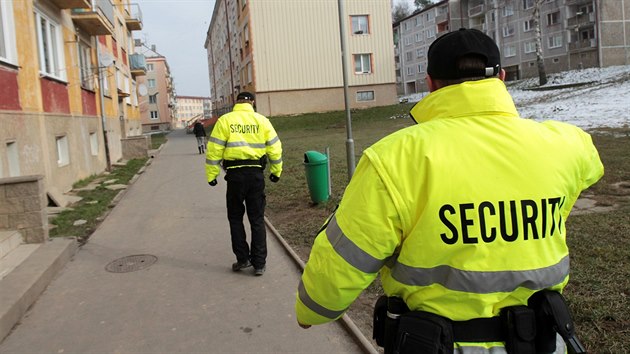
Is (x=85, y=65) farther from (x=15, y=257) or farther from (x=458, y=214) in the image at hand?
(x=458, y=214)

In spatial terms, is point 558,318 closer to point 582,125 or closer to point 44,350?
point 44,350

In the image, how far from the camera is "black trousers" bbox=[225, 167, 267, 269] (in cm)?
533

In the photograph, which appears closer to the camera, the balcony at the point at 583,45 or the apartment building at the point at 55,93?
the apartment building at the point at 55,93

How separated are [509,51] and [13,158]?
2288 inches

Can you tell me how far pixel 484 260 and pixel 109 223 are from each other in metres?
8.06

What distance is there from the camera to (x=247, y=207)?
5.51 meters

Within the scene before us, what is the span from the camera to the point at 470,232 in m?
1.54

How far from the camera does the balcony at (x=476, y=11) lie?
61156mm

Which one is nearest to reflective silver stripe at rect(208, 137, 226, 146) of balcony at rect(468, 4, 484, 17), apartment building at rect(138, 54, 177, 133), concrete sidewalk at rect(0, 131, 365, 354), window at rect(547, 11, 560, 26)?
concrete sidewalk at rect(0, 131, 365, 354)

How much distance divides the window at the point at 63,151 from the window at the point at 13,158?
310cm

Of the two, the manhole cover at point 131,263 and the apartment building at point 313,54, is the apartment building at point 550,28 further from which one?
the manhole cover at point 131,263

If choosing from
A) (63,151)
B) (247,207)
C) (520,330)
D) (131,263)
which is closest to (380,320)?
(520,330)

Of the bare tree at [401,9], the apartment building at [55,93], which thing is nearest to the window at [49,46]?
the apartment building at [55,93]

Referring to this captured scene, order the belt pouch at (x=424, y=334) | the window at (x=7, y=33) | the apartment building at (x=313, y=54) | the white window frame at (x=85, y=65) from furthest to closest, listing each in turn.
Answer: the apartment building at (x=313, y=54)
the white window frame at (x=85, y=65)
the window at (x=7, y=33)
the belt pouch at (x=424, y=334)
